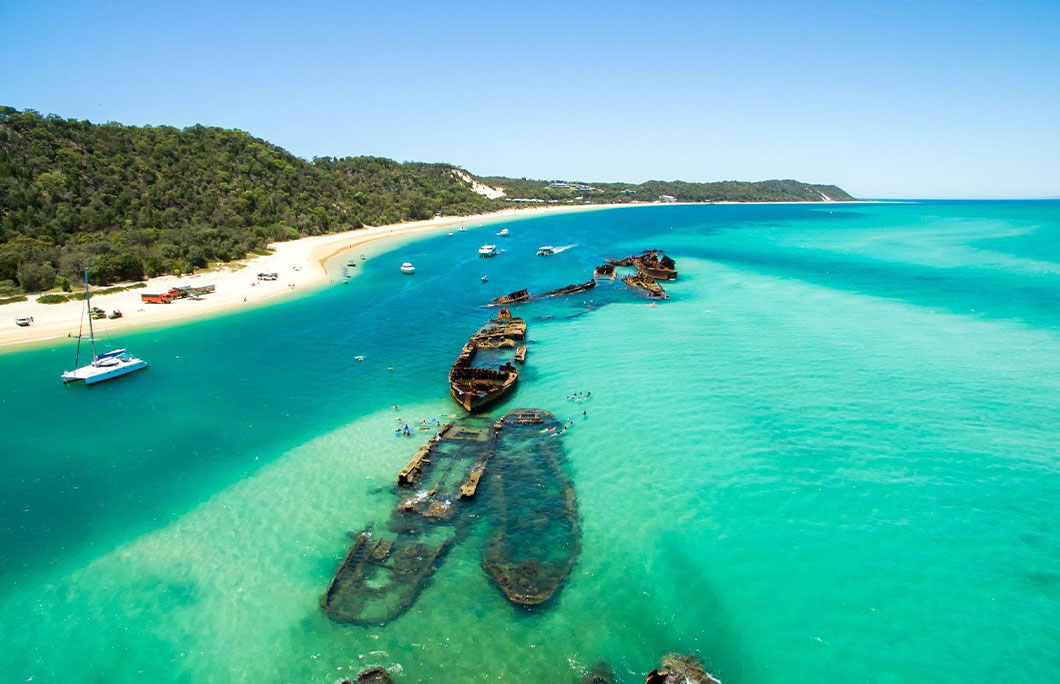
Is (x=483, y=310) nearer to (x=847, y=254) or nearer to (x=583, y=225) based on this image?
(x=847, y=254)

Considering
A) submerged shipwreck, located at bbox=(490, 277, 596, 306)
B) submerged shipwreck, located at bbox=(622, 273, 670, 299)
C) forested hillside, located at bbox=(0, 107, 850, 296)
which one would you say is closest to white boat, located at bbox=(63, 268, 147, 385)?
forested hillside, located at bbox=(0, 107, 850, 296)

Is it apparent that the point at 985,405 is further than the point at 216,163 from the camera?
No

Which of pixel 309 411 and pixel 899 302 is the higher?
pixel 899 302

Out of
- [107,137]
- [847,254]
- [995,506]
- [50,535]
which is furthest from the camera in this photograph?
[847,254]

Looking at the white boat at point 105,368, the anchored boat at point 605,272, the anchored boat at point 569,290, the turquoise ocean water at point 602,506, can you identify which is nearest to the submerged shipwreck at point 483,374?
the turquoise ocean water at point 602,506

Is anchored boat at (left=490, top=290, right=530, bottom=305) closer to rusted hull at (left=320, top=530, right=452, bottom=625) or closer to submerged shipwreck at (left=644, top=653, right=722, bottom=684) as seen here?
rusted hull at (left=320, top=530, right=452, bottom=625)

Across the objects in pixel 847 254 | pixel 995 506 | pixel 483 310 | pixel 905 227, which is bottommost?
pixel 995 506

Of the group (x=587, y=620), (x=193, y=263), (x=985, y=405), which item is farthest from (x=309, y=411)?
(x=193, y=263)

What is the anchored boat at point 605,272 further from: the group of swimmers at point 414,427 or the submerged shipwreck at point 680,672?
the submerged shipwreck at point 680,672
